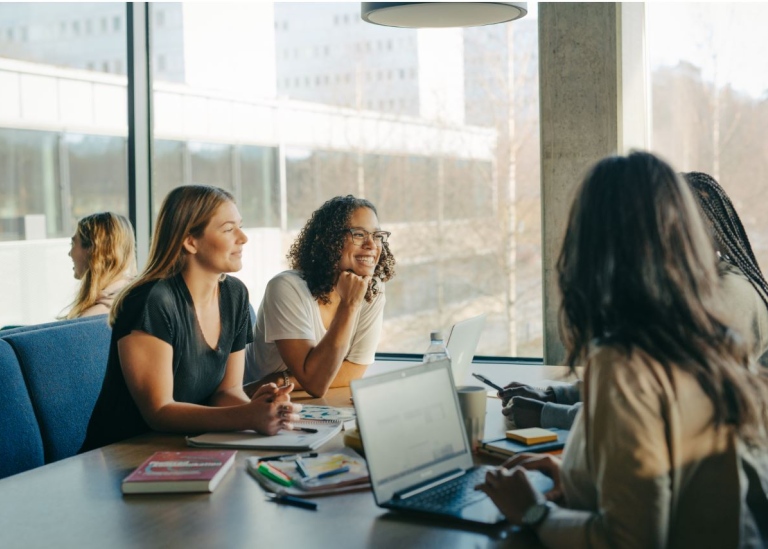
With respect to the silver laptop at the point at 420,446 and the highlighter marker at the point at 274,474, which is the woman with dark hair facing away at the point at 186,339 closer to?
the highlighter marker at the point at 274,474

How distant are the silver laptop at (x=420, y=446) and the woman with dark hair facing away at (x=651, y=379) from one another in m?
0.20

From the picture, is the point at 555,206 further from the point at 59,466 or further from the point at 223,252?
the point at 59,466

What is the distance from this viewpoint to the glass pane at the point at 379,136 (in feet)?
15.5

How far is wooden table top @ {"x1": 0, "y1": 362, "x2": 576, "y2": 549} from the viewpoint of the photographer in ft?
4.09

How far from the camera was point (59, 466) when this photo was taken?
1688mm

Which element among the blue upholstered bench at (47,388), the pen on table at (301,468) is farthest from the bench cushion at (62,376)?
the pen on table at (301,468)

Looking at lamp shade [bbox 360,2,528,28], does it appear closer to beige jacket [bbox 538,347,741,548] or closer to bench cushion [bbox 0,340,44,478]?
beige jacket [bbox 538,347,741,548]

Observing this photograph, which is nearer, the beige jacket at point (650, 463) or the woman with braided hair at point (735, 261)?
the beige jacket at point (650, 463)

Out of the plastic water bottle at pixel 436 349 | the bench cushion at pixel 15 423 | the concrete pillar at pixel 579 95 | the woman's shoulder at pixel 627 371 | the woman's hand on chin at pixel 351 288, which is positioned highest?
the concrete pillar at pixel 579 95

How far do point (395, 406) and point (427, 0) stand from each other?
3.69ft

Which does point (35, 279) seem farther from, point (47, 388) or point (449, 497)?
point (449, 497)

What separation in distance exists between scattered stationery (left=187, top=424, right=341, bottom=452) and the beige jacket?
713 millimetres

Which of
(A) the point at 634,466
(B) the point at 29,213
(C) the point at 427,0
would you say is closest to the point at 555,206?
(C) the point at 427,0

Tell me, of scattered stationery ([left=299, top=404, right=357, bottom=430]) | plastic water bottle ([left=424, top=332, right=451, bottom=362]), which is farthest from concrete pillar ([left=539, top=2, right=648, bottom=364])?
scattered stationery ([left=299, top=404, right=357, bottom=430])
